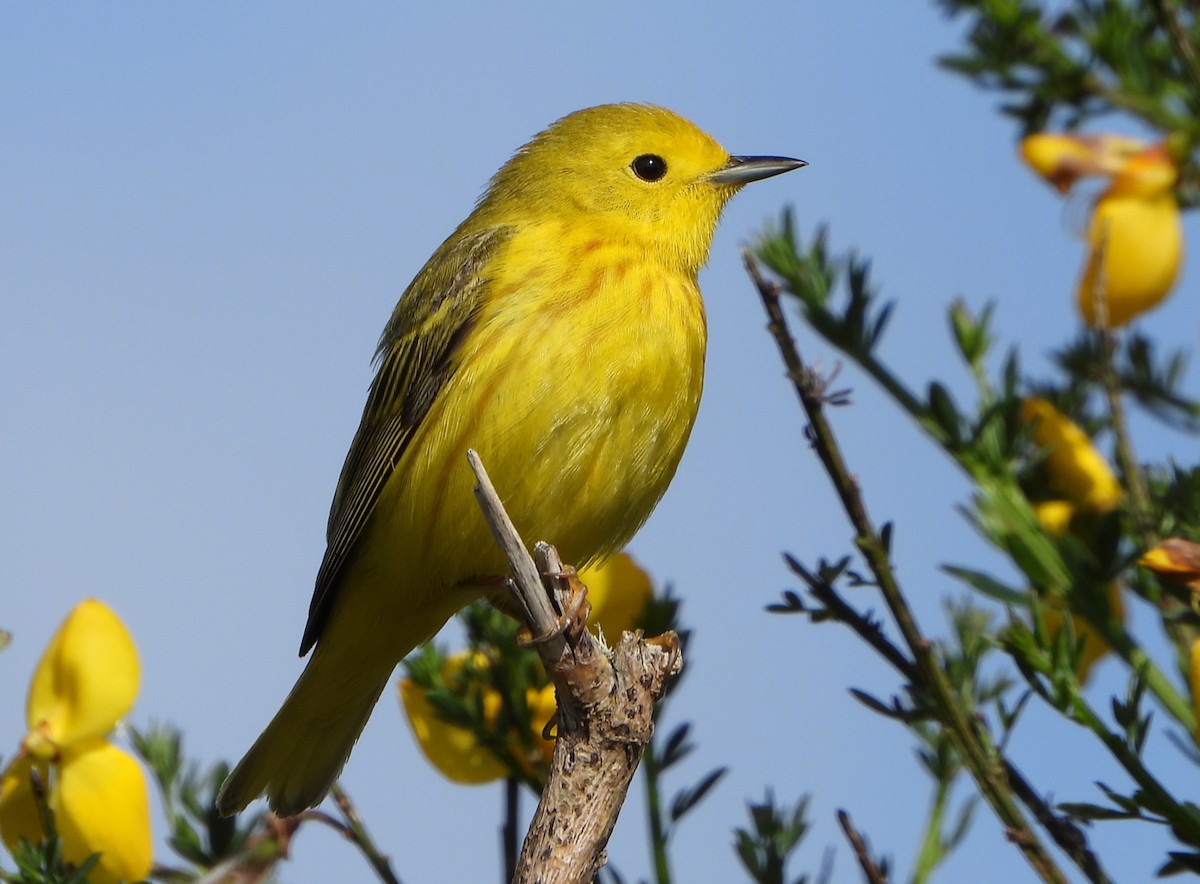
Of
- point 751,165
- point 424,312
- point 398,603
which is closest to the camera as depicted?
point 398,603

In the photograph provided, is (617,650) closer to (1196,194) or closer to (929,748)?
(929,748)

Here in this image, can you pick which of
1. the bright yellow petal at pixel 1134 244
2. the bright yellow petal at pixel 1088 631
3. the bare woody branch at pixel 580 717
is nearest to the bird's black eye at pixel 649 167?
the bright yellow petal at pixel 1134 244

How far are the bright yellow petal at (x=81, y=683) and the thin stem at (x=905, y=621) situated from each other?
1282mm

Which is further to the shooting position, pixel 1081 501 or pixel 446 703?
A: pixel 446 703

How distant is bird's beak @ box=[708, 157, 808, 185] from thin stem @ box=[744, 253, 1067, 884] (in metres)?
2.16

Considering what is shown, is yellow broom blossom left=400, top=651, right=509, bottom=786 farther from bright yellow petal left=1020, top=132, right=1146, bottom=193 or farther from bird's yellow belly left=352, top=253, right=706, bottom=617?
bright yellow petal left=1020, top=132, right=1146, bottom=193

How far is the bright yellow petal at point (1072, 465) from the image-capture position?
2738 millimetres

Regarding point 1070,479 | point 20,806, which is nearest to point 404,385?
point 20,806

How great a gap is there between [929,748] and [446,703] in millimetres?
985

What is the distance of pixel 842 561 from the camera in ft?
8.08

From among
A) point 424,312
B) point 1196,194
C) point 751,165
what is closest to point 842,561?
point 1196,194

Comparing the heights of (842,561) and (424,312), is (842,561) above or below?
below

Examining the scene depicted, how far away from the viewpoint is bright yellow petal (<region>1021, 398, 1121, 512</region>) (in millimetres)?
2738

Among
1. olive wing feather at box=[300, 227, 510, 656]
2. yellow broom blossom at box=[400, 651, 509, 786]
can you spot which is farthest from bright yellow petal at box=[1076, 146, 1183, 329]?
olive wing feather at box=[300, 227, 510, 656]
